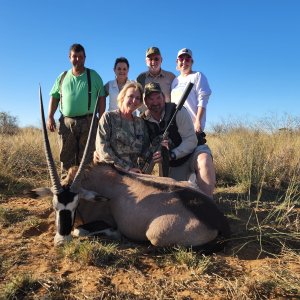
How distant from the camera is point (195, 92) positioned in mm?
5559

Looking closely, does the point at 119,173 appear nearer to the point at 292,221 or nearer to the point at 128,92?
the point at 128,92

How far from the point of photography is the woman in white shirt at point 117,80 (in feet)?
19.2

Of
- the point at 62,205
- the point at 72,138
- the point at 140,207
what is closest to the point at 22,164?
the point at 72,138

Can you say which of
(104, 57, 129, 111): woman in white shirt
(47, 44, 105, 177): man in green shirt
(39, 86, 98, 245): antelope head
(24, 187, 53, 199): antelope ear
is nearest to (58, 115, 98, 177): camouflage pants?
(47, 44, 105, 177): man in green shirt

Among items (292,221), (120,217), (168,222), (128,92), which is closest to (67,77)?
(128,92)

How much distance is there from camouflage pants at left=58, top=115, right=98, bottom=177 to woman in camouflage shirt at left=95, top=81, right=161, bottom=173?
1.02 m

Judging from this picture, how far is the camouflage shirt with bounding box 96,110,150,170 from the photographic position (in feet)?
15.0

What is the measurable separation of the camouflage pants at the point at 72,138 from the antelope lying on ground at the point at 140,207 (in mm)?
1565

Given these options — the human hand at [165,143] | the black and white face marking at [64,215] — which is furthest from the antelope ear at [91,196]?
the human hand at [165,143]

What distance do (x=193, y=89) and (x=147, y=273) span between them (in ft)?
10.5

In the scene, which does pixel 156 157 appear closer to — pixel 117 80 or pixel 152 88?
pixel 152 88

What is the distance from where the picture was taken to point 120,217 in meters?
3.90

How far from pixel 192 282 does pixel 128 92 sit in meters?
2.55

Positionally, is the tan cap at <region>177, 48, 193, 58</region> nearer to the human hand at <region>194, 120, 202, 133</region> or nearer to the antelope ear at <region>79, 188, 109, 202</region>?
the human hand at <region>194, 120, 202, 133</region>
